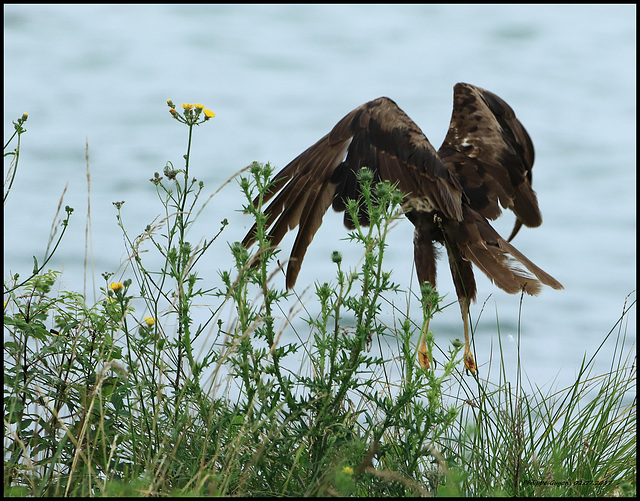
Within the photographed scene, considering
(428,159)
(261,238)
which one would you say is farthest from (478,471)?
(428,159)

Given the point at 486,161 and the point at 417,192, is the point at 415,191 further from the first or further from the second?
the point at 486,161

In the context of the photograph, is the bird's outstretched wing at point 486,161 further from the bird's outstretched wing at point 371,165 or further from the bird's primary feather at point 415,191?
the bird's outstretched wing at point 371,165

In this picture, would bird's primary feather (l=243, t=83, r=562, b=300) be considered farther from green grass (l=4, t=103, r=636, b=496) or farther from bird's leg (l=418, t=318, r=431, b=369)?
green grass (l=4, t=103, r=636, b=496)

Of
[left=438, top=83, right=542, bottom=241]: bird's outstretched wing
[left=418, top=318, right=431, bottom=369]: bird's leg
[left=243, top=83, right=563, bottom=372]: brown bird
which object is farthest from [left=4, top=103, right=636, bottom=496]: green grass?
[left=438, top=83, right=542, bottom=241]: bird's outstretched wing

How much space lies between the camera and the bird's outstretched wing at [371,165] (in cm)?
348

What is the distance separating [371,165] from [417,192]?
24 centimetres

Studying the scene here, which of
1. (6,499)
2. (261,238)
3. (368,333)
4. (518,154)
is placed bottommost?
(6,499)

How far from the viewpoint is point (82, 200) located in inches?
310

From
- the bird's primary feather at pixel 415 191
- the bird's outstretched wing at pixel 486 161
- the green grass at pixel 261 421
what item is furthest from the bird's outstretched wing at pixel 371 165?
the green grass at pixel 261 421

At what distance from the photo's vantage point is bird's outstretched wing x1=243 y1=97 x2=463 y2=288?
348 cm

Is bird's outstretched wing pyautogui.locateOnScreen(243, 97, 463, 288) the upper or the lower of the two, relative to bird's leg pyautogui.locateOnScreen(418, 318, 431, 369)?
upper

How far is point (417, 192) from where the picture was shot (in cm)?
358

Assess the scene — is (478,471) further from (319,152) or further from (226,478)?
(319,152)

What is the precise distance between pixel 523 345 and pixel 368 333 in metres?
4.97
